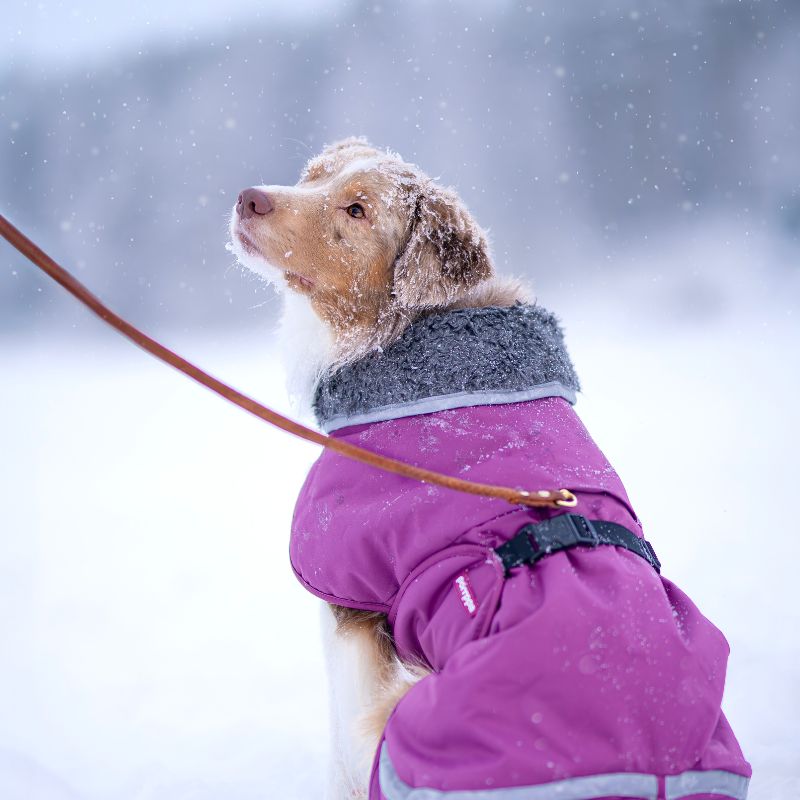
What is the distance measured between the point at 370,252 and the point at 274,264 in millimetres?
266

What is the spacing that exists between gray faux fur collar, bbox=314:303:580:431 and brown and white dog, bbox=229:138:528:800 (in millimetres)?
131

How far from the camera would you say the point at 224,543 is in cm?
391

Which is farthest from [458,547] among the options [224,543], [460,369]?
[224,543]

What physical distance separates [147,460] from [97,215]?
3662 millimetres

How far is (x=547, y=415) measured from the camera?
1648 mm

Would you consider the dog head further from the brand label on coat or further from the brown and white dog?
the brand label on coat

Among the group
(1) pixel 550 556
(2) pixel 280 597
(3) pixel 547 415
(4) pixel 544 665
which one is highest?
(3) pixel 547 415

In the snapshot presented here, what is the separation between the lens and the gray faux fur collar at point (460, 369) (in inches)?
65.0

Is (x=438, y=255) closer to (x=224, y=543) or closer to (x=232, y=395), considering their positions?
(x=232, y=395)

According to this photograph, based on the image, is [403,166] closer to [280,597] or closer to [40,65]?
[280,597]

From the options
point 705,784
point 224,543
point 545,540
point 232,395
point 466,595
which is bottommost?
point 224,543

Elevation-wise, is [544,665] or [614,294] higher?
[544,665]

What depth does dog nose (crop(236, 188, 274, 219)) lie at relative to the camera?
6.47ft

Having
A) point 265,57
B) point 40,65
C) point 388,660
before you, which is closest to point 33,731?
point 388,660
